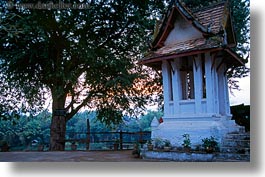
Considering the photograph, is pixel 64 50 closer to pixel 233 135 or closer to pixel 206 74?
pixel 206 74

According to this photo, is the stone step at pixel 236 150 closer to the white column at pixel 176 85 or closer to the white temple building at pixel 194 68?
the white temple building at pixel 194 68

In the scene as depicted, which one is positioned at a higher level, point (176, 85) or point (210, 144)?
point (176, 85)

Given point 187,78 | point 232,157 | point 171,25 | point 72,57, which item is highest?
point 171,25

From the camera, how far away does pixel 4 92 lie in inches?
138

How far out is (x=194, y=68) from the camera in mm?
3459

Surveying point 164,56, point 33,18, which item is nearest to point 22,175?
point 33,18

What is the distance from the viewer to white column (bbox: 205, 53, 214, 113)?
3303 mm

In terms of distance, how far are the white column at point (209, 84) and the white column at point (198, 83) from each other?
0.07 metres

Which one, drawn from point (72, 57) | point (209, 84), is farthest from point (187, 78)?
point (72, 57)

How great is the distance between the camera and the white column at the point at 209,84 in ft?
10.8

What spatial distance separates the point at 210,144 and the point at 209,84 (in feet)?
1.98

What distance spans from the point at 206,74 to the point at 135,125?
888mm

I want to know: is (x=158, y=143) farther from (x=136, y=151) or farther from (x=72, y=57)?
(x=72, y=57)

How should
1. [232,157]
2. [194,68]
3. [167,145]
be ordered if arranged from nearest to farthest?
[232,157] → [167,145] → [194,68]
